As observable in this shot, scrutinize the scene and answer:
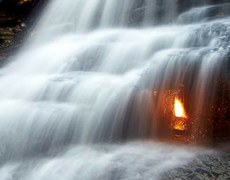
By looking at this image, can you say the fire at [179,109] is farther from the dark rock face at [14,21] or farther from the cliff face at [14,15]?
the cliff face at [14,15]

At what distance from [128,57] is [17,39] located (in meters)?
5.27

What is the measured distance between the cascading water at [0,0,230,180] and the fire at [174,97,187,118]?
0.58 ft

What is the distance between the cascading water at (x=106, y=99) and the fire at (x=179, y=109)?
0.18 metres

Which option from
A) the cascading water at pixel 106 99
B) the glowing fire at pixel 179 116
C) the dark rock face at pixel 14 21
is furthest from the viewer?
the dark rock face at pixel 14 21

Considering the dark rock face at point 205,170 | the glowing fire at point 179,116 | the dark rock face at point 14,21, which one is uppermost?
the dark rock face at point 14,21

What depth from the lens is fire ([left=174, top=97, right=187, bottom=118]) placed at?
683cm

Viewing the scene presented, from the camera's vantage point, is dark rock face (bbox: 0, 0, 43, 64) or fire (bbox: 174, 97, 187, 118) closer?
fire (bbox: 174, 97, 187, 118)

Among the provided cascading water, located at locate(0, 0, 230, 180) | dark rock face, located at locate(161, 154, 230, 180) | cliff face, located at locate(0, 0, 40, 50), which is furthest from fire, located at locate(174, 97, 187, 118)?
cliff face, located at locate(0, 0, 40, 50)

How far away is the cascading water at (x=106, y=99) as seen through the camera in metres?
6.29

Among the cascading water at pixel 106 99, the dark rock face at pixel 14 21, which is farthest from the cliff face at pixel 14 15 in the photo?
the cascading water at pixel 106 99

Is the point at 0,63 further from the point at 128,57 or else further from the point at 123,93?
the point at 123,93

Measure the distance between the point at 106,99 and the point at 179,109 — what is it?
169 centimetres

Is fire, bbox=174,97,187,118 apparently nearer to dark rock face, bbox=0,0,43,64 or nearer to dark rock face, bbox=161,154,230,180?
dark rock face, bbox=161,154,230,180

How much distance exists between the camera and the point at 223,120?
6535 mm
